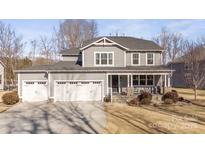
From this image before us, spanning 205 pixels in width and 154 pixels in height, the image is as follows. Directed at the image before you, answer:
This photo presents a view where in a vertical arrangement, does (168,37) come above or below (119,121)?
above

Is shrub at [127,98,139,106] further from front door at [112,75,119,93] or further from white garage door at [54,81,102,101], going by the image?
front door at [112,75,119,93]

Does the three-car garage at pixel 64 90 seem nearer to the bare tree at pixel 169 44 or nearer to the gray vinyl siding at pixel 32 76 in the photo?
the gray vinyl siding at pixel 32 76

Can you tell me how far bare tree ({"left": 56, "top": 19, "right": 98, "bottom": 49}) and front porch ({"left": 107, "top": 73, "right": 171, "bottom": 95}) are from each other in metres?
30.0

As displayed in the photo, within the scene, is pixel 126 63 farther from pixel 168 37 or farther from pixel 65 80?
pixel 168 37

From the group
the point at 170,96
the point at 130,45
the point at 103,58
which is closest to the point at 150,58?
the point at 130,45

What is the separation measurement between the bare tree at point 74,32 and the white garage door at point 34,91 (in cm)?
3054

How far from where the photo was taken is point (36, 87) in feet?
84.9

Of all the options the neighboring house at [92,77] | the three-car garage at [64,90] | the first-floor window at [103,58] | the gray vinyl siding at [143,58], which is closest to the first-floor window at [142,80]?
the neighboring house at [92,77]

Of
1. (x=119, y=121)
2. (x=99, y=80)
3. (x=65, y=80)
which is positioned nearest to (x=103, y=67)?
(x=99, y=80)

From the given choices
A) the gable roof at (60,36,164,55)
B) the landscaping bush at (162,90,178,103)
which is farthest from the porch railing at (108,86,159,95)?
the gable roof at (60,36,164,55)

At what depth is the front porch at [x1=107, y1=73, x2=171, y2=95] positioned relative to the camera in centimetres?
2705

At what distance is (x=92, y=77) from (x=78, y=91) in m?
1.96

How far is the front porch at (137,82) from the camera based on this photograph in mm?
27047
